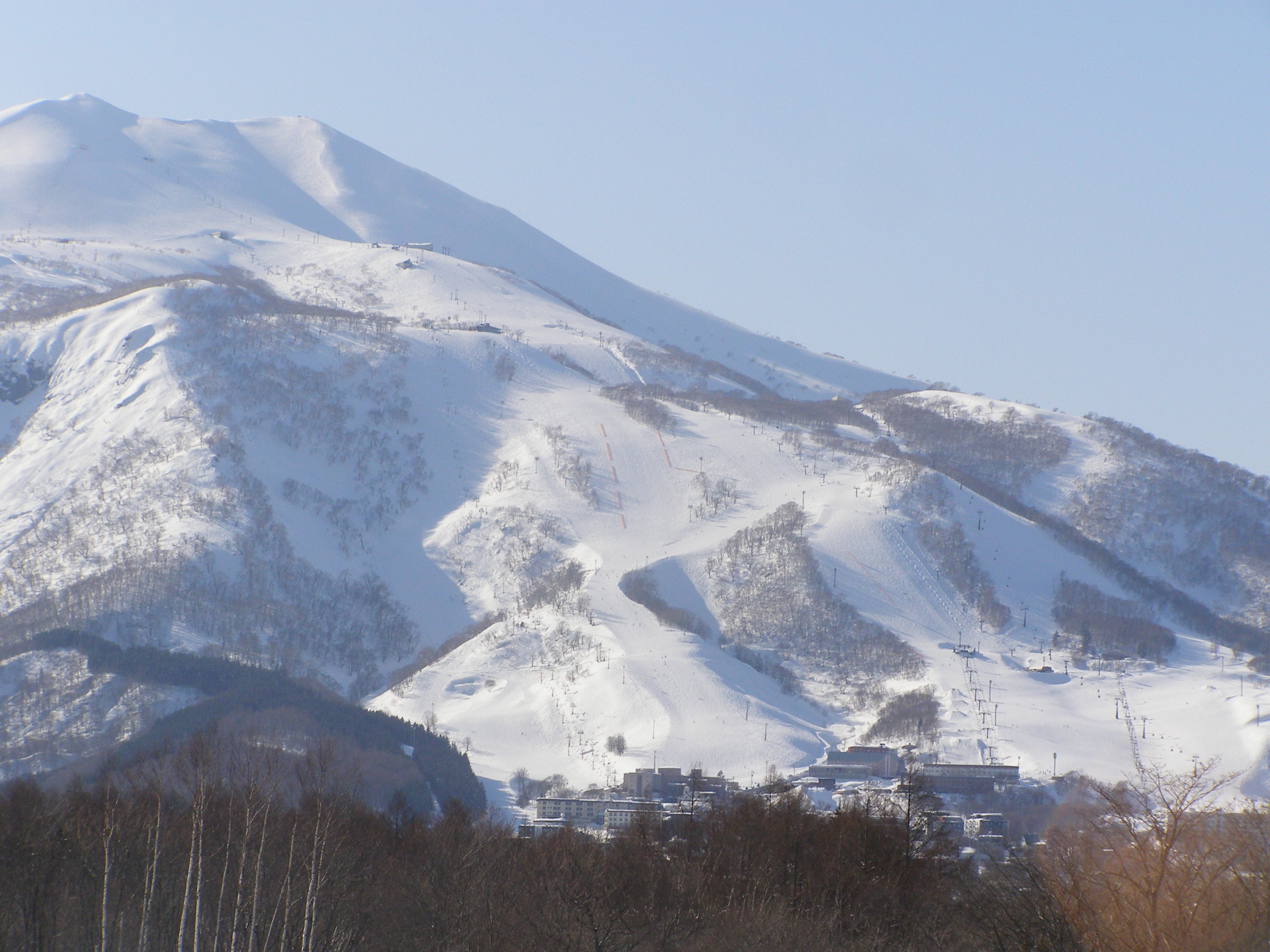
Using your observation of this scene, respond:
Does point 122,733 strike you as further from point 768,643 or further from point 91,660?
point 768,643

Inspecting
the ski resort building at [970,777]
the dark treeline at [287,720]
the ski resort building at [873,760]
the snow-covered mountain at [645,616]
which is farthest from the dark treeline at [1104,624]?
the dark treeline at [287,720]

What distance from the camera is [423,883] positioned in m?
49.9

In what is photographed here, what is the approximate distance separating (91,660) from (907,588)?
96.2 m

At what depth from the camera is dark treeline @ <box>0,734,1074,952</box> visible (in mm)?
40219

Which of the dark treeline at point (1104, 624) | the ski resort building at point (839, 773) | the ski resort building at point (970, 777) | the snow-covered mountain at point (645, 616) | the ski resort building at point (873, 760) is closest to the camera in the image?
the ski resort building at point (970, 777)

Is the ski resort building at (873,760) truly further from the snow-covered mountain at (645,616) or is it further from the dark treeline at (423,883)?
the dark treeline at (423,883)

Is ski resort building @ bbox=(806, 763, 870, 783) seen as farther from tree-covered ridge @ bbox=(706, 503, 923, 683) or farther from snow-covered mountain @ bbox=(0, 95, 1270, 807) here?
tree-covered ridge @ bbox=(706, 503, 923, 683)

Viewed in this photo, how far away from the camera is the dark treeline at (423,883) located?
132ft

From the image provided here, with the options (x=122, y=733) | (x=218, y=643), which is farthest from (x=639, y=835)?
(x=218, y=643)

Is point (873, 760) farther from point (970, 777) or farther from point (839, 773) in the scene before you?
point (970, 777)

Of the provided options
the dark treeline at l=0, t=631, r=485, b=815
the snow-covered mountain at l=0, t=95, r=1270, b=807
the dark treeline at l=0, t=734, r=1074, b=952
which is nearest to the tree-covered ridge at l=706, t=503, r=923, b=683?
the snow-covered mountain at l=0, t=95, r=1270, b=807

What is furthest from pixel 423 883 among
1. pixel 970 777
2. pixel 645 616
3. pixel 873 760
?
pixel 645 616

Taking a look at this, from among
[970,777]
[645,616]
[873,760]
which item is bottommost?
[873,760]

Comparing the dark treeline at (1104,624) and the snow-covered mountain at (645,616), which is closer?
the snow-covered mountain at (645,616)
